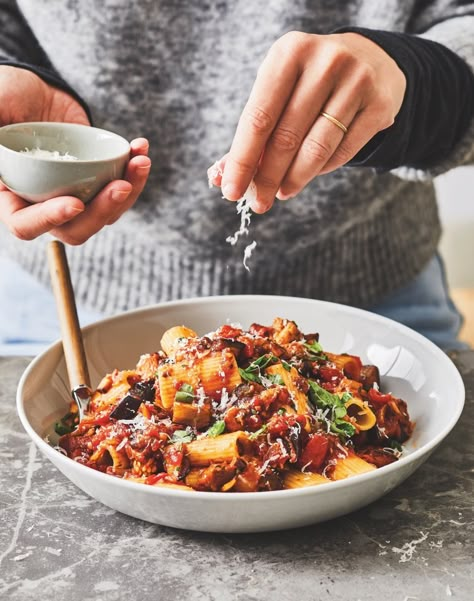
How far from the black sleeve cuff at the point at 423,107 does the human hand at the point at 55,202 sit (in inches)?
15.1

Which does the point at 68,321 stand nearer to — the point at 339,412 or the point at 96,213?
the point at 96,213

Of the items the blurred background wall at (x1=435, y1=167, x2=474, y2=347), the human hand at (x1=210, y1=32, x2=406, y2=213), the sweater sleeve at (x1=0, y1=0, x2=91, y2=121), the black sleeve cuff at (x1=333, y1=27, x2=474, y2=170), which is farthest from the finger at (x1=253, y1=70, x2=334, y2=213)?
the blurred background wall at (x1=435, y1=167, x2=474, y2=347)

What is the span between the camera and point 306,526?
1.00m

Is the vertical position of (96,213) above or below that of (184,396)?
above

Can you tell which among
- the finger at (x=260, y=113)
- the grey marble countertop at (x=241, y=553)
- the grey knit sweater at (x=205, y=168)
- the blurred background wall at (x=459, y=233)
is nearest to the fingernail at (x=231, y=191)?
the finger at (x=260, y=113)

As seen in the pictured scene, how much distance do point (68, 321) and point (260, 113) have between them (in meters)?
0.48

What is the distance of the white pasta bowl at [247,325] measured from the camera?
2.97 ft

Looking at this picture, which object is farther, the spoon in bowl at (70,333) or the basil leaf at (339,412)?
the spoon in bowl at (70,333)

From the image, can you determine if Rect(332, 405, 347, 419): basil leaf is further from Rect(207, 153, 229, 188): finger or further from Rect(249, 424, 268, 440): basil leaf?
Rect(207, 153, 229, 188): finger

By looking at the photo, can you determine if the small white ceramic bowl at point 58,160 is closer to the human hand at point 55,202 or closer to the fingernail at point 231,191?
the human hand at point 55,202

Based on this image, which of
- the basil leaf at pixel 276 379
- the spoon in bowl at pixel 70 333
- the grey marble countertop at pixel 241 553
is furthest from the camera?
the spoon in bowl at pixel 70 333

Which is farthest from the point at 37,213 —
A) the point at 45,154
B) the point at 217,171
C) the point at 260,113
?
the point at 260,113

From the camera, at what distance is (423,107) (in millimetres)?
1390

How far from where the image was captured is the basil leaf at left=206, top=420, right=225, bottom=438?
3.45ft
